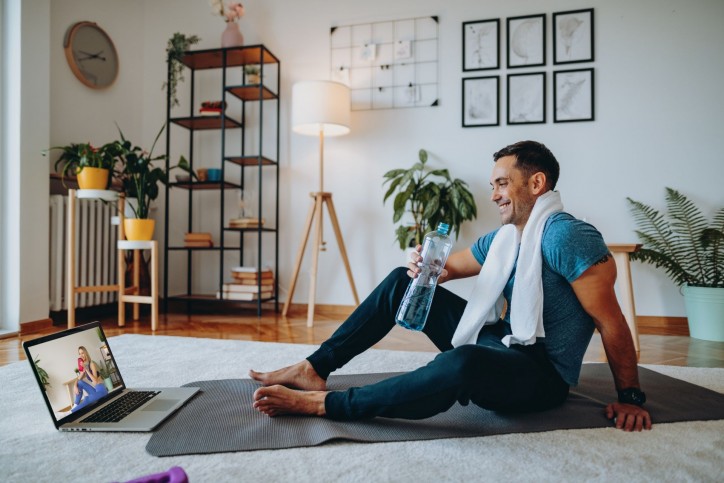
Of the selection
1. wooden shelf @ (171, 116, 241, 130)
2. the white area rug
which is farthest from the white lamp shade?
the white area rug

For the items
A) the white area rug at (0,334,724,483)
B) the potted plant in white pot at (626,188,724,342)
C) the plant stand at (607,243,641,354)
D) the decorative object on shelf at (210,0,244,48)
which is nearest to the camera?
the white area rug at (0,334,724,483)

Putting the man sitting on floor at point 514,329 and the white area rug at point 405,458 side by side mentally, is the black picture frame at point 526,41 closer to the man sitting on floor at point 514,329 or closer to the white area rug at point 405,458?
the man sitting on floor at point 514,329

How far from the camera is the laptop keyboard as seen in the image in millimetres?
1368

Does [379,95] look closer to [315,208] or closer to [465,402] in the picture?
[315,208]

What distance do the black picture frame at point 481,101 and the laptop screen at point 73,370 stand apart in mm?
2873

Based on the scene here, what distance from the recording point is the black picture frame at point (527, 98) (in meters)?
3.47

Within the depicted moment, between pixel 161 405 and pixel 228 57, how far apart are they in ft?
9.95

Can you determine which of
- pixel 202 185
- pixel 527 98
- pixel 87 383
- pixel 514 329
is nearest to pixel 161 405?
pixel 87 383

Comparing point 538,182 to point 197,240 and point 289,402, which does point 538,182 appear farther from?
point 197,240

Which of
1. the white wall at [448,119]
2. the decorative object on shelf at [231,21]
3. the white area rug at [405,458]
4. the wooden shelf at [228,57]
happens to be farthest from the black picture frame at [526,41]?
the white area rug at [405,458]

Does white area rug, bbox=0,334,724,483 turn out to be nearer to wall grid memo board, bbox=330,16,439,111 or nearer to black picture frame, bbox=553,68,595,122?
black picture frame, bbox=553,68,595,122

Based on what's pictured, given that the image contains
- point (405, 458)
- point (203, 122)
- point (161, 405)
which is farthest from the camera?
point (203, 122)

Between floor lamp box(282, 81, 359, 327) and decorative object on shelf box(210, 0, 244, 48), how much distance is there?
28.2 inches

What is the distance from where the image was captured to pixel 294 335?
2.92 m
